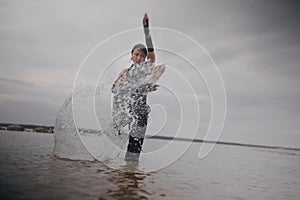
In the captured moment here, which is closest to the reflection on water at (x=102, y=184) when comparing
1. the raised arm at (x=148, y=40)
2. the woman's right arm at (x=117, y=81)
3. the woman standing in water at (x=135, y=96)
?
the woman standing in water at (x=135, y=96)

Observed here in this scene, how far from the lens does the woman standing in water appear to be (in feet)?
27.5

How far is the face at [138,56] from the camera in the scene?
8602 millimetres

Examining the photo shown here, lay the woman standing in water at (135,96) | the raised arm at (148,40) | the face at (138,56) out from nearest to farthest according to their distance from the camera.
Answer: the raised arm at (148,40) → the woman standing in water at (135,96) → the face at (138,56)

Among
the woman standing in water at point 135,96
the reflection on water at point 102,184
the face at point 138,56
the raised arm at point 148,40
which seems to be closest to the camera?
the reflection on water at point 102,184

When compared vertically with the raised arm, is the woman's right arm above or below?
below

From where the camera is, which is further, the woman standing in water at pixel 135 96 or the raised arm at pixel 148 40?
the woman standing in water at pixel 135 96

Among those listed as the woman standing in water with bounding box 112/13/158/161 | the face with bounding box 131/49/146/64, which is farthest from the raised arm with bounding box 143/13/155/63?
the face with bounding box 131/49/146/64

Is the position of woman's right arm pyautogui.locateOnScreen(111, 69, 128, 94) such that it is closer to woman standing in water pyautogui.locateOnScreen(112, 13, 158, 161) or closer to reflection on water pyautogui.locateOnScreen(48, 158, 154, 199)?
woman standing in water pyautogui.locateOnScreen(112, 13, 158, 161)

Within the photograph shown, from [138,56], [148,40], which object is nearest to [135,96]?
[138,56]

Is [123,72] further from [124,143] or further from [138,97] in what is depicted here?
[124,143]

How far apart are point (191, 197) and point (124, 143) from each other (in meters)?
4.22

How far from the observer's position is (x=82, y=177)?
5.91 meters

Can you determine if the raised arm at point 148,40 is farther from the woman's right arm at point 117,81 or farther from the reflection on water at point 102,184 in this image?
the reflection on water at point 102,184

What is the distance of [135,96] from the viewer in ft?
28.1
